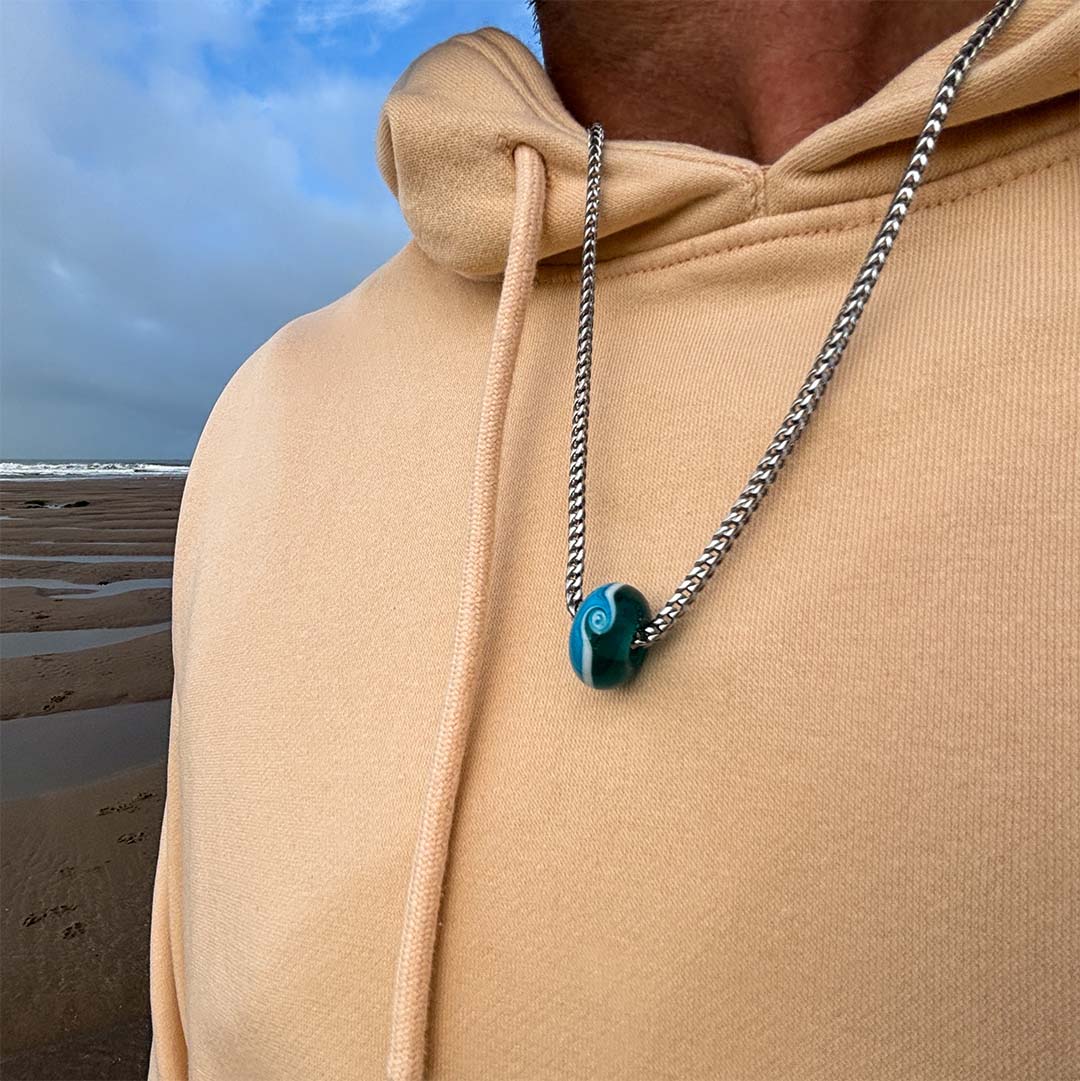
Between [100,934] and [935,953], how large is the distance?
5.53 feet

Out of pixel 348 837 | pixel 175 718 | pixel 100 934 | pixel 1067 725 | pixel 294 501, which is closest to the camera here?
pixel 1067 725

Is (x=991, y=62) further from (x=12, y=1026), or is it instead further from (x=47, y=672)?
(x=47, y=672)

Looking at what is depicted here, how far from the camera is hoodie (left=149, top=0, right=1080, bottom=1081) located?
386 millimetres

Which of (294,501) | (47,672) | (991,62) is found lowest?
(47,672)

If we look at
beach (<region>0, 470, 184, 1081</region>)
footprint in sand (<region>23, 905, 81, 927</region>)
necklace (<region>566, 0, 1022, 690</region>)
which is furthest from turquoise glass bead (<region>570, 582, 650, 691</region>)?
footprint in sand (<region>23, 905, 81, 927</region>)

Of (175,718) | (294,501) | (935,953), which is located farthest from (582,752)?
(175,718)

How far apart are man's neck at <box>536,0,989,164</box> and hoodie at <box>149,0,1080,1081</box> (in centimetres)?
7

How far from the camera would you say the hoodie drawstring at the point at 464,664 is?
445 mm

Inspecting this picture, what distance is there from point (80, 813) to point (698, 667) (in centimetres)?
203

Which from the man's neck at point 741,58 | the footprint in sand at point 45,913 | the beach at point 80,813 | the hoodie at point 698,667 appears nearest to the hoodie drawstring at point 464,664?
the hoodie at point 698,667

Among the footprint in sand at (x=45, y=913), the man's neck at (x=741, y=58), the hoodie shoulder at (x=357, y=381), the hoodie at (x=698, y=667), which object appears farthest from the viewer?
the footprint in sand at (x=45, y=913)

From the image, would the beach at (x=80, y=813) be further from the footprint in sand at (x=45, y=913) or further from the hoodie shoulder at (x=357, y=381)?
the hoodie shoulder at (x=357, y=381)

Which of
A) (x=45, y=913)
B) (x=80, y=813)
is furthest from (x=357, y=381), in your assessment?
(x=80, y=813)

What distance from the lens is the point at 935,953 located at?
0.38 metres
